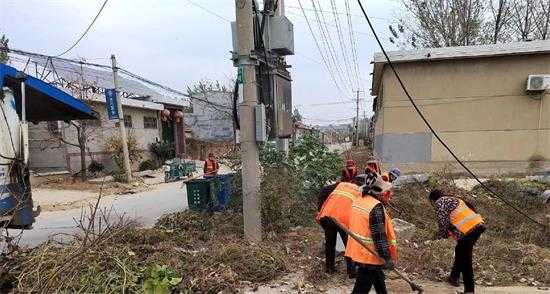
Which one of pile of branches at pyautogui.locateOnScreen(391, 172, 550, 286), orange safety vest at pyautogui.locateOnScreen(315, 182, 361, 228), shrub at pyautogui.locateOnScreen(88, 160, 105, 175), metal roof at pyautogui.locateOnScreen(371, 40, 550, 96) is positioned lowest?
pile of branches at pyautogui.locateOnScreen(391, 172, 550, 286)

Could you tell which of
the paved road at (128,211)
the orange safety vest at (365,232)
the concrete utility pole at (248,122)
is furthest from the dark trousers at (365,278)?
the paved road at (128,211)

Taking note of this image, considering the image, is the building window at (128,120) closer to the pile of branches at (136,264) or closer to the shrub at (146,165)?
the shrub at (146,165)

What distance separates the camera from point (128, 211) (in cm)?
1247

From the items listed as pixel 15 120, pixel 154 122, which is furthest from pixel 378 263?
pixel 154 122

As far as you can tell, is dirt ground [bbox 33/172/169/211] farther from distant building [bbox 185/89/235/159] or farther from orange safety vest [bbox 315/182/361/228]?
distant building [bbox 185/89/235/159]

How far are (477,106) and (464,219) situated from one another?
8.50 m

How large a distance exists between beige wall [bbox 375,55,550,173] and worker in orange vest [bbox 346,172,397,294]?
934cm

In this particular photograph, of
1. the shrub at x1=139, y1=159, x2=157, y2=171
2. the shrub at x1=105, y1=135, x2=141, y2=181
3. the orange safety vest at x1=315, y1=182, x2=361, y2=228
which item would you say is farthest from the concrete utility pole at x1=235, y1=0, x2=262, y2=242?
the shrub at x1=139, y1=159, x2=157, y2=171

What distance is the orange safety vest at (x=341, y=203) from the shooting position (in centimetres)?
547

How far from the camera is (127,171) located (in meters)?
19.2

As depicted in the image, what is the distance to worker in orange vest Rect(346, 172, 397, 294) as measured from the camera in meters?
4.14

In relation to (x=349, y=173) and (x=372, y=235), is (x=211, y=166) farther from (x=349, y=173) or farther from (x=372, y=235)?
(x=372, y=235)

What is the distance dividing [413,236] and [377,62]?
6.44m

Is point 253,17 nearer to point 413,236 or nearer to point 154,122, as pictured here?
point 413,236
